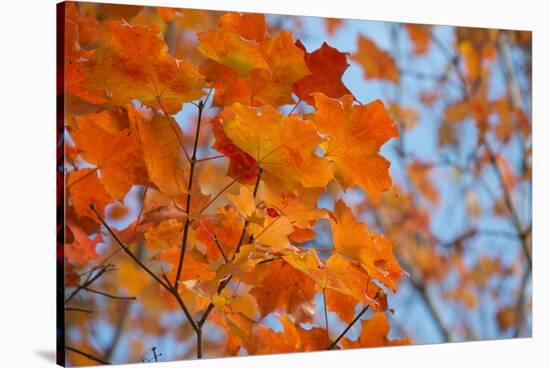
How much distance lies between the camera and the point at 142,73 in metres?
1.29

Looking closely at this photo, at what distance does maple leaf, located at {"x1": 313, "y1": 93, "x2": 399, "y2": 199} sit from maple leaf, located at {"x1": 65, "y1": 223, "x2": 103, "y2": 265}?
50 cm

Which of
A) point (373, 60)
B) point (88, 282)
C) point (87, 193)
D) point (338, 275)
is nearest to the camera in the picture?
point (338, 275)

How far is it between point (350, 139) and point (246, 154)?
0.14m

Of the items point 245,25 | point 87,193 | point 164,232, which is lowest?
point 164,232

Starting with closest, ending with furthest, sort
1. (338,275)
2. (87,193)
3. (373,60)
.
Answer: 1. (338,275)
2. (87,193)
3. (373,60)

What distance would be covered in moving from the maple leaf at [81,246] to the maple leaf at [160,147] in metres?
0.31

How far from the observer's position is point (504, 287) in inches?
91.5

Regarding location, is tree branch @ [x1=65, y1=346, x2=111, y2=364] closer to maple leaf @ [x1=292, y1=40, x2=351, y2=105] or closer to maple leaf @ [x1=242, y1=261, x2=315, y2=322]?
maple leaf @ [x1=242, y1=261, x2=315, y2=322]

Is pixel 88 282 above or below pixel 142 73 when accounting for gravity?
below

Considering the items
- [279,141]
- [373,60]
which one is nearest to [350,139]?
[279,141]

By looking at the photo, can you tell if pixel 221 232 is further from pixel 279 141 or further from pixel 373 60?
pixel 373 60

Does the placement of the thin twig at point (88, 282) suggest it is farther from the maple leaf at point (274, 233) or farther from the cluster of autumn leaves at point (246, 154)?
the maple leaf at point (274, 233)

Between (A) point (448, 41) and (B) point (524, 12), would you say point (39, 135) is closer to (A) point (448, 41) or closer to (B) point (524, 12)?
(A) point (448, 41)
